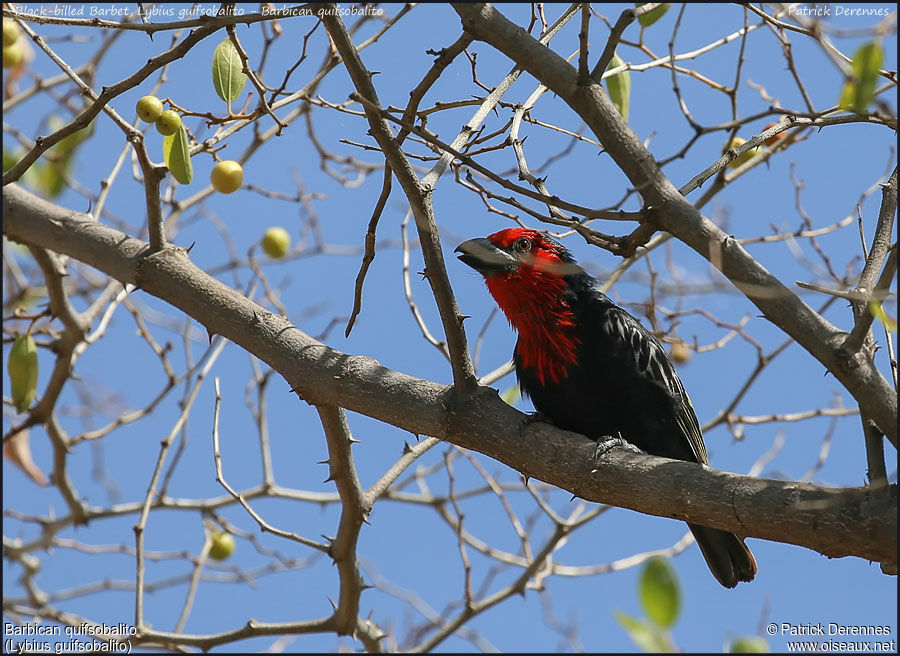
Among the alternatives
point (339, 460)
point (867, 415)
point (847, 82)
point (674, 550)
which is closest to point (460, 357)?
point (339, 460)

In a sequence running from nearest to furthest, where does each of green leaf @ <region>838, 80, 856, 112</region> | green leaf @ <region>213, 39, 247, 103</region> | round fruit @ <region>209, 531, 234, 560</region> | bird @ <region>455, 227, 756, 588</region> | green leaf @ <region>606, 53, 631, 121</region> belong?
green leaf @ <region>838, 80, 856, 112</region>
green leaf @ <region>213, 39, 247, 103</region>
green leaf @ <region>606, 53, 631, 121</region>
bird @ <region>455, 227, 756, 588</region>
round fruit @ <region>209, 531, 234, 560</region>

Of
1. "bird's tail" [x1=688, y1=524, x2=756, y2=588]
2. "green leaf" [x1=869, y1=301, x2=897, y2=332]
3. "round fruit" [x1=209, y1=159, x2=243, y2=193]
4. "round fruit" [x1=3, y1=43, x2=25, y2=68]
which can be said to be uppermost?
"round fruit" [x1=3, y1=43, x2=25, y2=68]

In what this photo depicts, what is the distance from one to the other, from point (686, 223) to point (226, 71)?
1734 mm

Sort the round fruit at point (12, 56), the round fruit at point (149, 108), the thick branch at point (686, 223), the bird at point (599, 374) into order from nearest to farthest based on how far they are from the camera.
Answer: the thick branch at point (686, 223) → the round fruit at point (149, 108) → the bird at point (599, 374) → the round fruit at point (12, 56)

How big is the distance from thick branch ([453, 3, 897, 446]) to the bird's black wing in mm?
1423

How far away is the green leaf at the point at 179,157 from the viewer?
9.75ft

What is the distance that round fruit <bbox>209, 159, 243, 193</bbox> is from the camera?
10.8 feet

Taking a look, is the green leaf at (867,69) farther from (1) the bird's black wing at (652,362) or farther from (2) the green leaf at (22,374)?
(2) the green leaf at (22,374)

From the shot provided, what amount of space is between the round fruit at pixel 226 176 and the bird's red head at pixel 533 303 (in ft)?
3.09

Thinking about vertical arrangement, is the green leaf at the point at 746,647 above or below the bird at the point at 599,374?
below

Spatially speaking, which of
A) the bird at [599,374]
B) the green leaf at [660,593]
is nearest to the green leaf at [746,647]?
the green leaf at [660,593]

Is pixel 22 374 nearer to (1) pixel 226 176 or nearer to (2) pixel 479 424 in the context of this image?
(1) pixel 226 176

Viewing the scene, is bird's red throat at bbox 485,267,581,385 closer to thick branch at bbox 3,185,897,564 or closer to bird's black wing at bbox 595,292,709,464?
bird's black wing at bbox 595,292,709,464

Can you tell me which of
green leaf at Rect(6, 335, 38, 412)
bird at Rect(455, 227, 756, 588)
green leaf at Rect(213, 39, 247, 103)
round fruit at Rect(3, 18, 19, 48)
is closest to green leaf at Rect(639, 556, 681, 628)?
bird at Rect(455, 227, 756, 588)
